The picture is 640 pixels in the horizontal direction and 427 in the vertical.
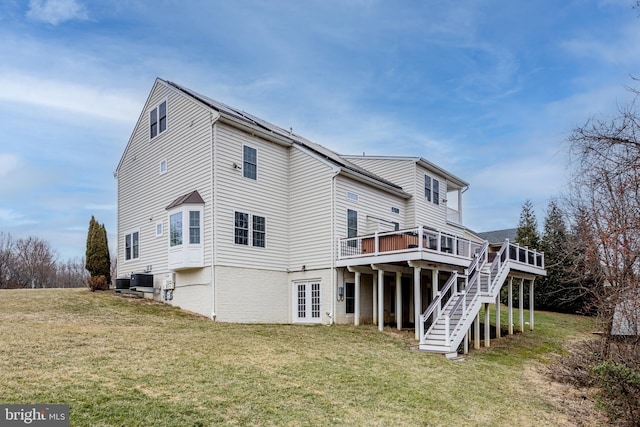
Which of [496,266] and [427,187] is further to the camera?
[427,187]

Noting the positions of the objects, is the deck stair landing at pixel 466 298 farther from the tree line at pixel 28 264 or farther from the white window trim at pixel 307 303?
the tree line at pixel 28 264

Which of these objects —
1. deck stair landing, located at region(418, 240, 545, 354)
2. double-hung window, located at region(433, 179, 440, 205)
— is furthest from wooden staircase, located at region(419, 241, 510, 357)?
double-hung window, located at region(433, 179, 440, 205)

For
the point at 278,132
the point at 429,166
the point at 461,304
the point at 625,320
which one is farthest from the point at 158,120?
the point at 625,320

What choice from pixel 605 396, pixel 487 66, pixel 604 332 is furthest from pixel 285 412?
pixel 487 66

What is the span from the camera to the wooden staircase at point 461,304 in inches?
545

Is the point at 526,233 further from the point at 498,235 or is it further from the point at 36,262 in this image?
the point at 36,262

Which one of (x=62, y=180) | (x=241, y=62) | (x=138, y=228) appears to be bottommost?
(x=138, y=228)

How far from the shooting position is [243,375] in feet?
30.3

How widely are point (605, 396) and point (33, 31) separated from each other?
52.7 ft

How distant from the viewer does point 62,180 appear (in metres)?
30.7

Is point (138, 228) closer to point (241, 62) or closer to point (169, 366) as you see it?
point (241, 62)

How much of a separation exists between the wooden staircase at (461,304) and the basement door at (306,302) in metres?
4.48

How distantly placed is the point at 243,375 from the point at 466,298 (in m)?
9.08

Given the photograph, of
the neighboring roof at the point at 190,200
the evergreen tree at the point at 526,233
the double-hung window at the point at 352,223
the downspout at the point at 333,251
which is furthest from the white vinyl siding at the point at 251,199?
the evergreen tree at the point at 526,233
